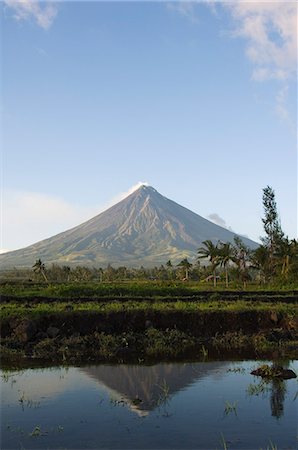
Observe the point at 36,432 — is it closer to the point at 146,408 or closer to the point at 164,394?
the point at 146,408

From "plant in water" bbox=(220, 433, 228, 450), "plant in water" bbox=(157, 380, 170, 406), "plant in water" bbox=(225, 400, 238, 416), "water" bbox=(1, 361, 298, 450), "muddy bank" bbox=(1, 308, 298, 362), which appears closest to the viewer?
"plant in water" bbox=(220, 433, 228, 450)

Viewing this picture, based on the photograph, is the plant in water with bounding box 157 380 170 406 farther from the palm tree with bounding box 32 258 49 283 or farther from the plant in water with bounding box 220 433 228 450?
the palm tree with bounding box 32 258 49 283

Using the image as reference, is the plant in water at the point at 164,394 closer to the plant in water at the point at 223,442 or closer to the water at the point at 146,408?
the water at the point at 146,408

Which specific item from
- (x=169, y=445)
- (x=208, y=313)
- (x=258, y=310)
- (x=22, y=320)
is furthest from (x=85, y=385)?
(x=258, y=310)

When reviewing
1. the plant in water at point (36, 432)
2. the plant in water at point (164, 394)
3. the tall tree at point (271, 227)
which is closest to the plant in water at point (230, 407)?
the plant in water at point (164, 394)

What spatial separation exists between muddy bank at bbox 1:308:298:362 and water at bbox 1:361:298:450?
185cm

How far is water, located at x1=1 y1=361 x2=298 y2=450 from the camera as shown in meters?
6.82

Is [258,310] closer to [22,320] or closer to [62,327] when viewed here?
[62,327]

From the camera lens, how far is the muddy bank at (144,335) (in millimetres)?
13289

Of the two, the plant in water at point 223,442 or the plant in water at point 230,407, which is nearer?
the plant in water at point 223,442

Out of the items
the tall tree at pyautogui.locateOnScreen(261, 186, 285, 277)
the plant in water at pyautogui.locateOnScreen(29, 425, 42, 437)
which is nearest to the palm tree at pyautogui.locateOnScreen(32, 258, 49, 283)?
the tall tree at pyautogui.locateOnScreen(261, 186, 285, 277)

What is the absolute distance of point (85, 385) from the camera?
32.4 feet

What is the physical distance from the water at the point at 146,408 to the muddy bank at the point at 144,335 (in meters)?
1.85

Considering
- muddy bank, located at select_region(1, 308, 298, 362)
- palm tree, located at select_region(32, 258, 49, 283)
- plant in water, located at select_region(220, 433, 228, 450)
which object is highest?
palm tree, located at select_region(32, 258, 49, 283)
